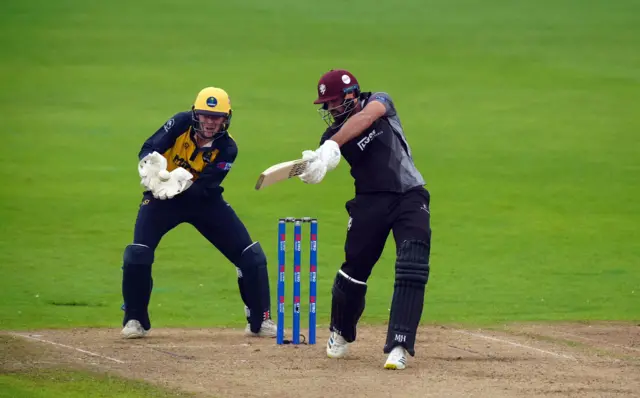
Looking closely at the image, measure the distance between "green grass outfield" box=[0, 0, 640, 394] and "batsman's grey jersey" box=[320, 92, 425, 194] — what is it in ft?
9.76

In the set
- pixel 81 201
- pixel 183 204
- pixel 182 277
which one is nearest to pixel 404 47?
pixel 81 201

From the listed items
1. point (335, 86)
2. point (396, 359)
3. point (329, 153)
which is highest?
point (335, 86)

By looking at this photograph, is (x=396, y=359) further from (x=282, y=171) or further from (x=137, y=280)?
(x=137, y=280)

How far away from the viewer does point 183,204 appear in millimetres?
9977

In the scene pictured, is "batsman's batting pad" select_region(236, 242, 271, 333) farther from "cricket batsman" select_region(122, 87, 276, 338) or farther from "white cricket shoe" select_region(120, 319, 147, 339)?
"white cricket shoe" select_region(120, 319, 147, 339)

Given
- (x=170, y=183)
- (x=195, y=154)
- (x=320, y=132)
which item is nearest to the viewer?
(x=170, y=183)

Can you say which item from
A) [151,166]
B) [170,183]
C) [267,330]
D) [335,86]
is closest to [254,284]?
[267,330]

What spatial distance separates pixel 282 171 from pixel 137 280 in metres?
2.22

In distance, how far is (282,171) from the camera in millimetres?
8141

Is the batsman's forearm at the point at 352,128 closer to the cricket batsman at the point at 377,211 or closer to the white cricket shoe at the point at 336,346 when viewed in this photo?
the cricket batsman at the point at 377,211

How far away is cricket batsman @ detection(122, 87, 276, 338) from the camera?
9781 mm

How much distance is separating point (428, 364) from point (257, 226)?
7.51 meters

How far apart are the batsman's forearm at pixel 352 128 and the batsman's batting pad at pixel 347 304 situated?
1.07 metres

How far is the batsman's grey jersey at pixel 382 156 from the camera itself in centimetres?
881
